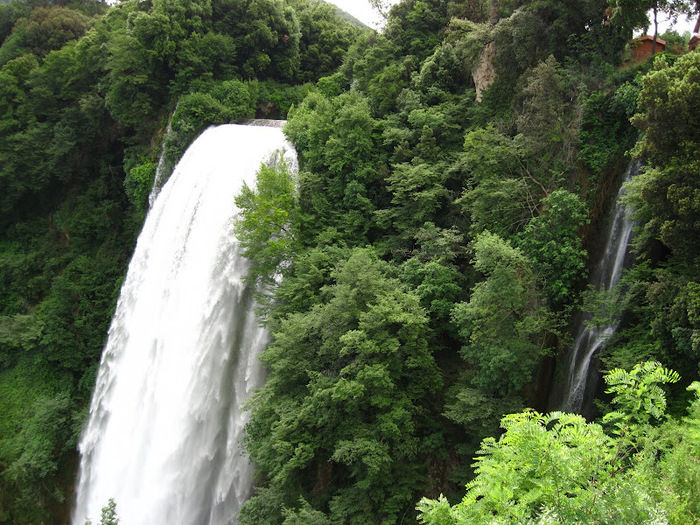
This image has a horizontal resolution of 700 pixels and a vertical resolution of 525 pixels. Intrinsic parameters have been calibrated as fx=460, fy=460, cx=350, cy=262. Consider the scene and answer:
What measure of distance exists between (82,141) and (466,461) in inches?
1095

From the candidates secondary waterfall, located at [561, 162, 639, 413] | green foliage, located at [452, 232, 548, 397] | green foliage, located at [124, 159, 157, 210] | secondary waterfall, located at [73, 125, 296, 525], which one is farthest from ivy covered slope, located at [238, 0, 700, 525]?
green foliage, located at [124, 159, 157, 210]

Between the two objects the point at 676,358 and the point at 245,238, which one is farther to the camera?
the point at 245,238

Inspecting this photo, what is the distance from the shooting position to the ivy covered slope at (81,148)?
22062 millimetres

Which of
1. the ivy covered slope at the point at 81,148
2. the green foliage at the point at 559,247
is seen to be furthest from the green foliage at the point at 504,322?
the ivy covered slope at the point at 81,148

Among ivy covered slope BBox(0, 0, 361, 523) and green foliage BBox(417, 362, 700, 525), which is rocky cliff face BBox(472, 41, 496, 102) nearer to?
ivy covered slope BBox(0, 0, 361, 523)

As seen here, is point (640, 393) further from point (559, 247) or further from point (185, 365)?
point (185, 365)

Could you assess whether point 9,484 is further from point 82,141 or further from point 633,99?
point 633,99

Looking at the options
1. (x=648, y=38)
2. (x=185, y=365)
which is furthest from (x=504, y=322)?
(x=185, y=365)

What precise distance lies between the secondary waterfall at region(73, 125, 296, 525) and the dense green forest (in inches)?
59.4

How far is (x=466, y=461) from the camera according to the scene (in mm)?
11312

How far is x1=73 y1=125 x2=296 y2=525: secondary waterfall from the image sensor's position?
567 inches

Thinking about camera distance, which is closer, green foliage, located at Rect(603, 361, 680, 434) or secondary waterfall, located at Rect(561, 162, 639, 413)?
green foliage, located at Rect(603, 361, 680, 434)

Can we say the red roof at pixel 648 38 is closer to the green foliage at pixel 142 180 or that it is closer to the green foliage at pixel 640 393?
the green foliage at pixel 640 393

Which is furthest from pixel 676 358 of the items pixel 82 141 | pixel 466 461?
pixel 82 141
